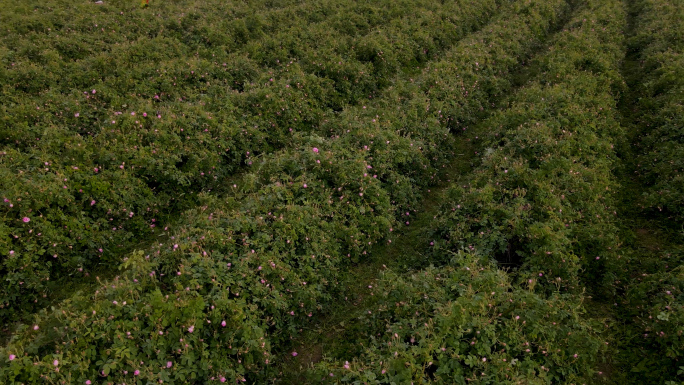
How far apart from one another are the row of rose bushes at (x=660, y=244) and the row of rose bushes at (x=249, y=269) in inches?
165

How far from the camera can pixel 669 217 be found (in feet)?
25.8

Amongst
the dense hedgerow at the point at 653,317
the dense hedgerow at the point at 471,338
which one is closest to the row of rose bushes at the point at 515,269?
the dense hedgerow at the point at 471,338

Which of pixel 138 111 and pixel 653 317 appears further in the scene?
pixel 138 111

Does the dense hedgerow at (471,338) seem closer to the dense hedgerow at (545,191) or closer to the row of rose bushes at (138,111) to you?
the dense hedgerow at (545,191)

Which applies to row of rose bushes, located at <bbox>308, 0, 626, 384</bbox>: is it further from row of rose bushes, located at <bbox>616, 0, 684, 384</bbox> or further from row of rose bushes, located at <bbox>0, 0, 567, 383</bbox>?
row of rose bushes, located at <bbox>0, 0, 567, 383</bbox>

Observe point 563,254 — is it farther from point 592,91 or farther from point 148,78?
point 148,78

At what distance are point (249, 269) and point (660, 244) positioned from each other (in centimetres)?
767

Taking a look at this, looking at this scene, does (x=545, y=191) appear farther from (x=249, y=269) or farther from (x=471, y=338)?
(x=249, y=269)

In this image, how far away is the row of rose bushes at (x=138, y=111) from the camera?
22.7 feet

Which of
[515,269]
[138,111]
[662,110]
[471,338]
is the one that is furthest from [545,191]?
[138,111]

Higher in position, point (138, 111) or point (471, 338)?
point (138, 111)

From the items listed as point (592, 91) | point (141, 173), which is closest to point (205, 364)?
point (141, 173)

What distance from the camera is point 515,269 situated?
6195mm

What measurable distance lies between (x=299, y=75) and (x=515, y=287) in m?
8.52
